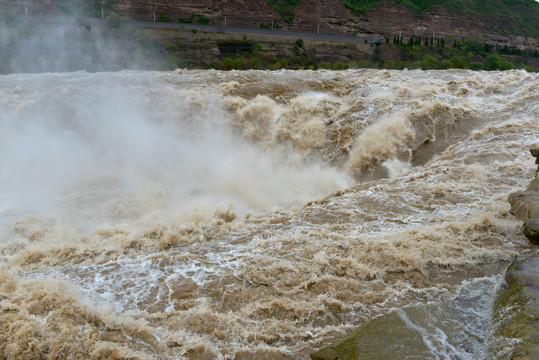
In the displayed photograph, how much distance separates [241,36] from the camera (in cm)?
3647

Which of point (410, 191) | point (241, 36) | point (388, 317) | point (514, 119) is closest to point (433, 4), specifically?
point (241, 36)

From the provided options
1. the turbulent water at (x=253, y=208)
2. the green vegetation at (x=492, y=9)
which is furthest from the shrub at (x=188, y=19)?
the turbulent water at (x=253, y=208)

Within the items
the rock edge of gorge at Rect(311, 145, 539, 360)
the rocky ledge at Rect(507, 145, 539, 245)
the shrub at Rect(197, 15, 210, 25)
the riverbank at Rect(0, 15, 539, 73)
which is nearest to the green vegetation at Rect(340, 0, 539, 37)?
the riverbank at Rect(0, 15, 539, 73)

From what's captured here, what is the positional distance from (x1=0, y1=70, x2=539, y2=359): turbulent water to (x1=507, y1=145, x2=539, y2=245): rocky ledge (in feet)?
1.28

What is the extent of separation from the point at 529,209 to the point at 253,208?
4.41 meters

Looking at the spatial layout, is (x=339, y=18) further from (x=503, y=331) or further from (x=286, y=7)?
(x=503, y=331)

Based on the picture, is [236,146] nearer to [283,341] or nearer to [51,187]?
[51,187]

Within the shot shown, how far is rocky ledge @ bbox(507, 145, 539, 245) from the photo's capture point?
4.32 meters

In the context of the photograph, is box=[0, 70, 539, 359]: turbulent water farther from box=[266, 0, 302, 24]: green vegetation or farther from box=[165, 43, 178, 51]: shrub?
box=[266, 0, 302, 24]: green vegetation

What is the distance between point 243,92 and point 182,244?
5975mm

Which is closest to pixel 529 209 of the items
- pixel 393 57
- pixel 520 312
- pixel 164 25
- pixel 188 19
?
pixel 520 312

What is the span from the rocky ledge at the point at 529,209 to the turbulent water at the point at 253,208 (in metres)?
0.39

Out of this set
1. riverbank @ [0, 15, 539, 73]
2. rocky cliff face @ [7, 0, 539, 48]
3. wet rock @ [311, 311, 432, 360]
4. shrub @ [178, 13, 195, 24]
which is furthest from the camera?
rocky cliff face @ [7, 0, 539, 48]

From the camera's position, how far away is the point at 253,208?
24.7 ft
